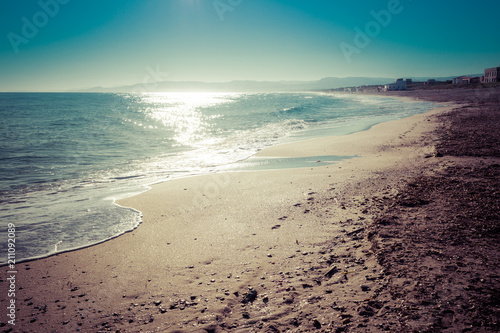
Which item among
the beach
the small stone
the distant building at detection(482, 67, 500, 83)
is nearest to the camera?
the beach

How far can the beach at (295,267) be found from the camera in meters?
3.02

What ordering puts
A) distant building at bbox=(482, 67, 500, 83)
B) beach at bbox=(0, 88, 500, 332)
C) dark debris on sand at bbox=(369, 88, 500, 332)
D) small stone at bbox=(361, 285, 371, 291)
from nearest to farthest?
dark debris on sand at bbox=(369, 88, 500, 332) < beach at bbox=(0, 88, 500, 332) < small stone at bbox=(361, 285, 371, 291) < distant building at bbox=(482, 67, 500, 83)

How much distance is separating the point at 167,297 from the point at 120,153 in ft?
49.2

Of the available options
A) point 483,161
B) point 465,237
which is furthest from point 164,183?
point 483,161

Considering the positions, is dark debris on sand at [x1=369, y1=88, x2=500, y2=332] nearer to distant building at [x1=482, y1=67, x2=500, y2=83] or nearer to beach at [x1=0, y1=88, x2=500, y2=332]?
beach at [x1=0, y1=88, x2=500, y2=332]

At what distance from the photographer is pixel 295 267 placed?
4.09 metres

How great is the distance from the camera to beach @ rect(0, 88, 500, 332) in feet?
9.92

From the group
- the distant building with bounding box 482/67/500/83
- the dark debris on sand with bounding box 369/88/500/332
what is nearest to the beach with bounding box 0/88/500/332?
the dark debris on sand with bounding box 369/88/500/332

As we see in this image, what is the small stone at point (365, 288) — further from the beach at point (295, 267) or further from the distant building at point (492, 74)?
the distant building at point (492, 74)

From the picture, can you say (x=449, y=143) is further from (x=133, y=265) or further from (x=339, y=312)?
(x=133, y=265)

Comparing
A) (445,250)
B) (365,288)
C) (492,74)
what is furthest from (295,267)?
(492,74)

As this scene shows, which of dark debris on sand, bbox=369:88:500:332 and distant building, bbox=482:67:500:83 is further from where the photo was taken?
distant building, bbox=482:67:500:83

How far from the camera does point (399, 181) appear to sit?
7242mm

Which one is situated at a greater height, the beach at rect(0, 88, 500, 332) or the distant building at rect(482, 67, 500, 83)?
the distant building at rect(482, 67, 500, 83)
